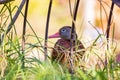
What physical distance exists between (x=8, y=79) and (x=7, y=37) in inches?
13.4

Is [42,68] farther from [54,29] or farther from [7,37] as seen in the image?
[54,29]

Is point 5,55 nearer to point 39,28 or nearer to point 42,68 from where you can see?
point 42,68

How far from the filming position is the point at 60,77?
7.34ft

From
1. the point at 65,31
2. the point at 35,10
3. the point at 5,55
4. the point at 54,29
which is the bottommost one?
the point at 5,55

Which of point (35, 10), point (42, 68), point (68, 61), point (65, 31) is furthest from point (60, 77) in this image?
point (35, 10)

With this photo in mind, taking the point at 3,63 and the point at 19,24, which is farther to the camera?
the point at 19,24

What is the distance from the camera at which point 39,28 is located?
28.5ft

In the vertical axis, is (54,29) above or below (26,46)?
above

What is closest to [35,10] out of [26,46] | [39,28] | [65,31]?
[39,28]

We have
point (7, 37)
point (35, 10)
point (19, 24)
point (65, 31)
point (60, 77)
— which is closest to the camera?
point (60, 77)

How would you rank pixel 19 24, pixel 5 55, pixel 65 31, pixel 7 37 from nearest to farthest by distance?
pixel 5 55, pixel 7 37, pixel 65 31, pixel 19 24

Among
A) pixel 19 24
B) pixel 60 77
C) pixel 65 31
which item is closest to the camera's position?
pixel 60 77

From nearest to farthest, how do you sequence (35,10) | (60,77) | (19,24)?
(60,77) → (19,24) → (35,10)

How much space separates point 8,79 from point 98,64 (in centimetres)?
42
